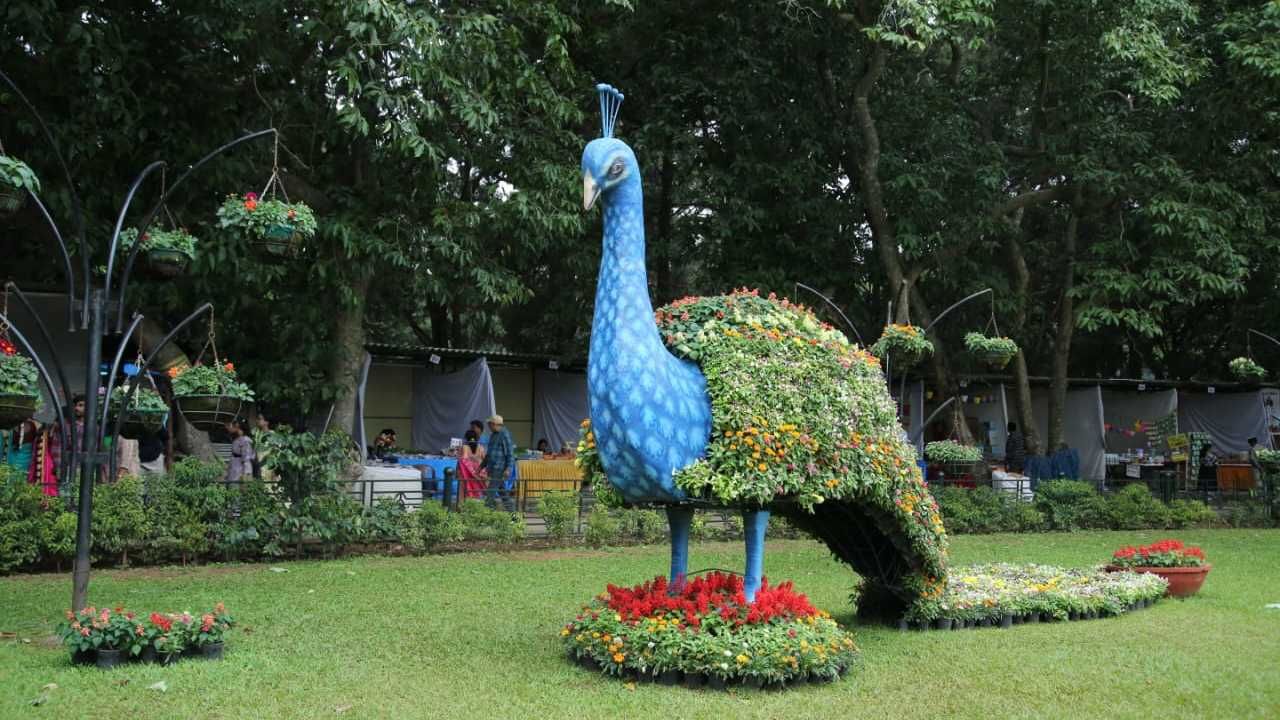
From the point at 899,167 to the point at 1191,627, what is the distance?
39.5 feet

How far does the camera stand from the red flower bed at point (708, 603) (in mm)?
8086

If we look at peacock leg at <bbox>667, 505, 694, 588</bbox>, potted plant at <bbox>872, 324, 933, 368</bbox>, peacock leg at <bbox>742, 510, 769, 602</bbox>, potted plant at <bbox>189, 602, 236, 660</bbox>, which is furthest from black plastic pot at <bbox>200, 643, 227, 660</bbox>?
potted plant at <bbox>872, 324, 933, 368</bbox>

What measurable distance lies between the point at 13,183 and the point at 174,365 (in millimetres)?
9161

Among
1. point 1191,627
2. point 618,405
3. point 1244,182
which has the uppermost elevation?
point 1244,182

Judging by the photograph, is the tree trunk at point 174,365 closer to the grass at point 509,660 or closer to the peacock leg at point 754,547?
the grass at point 509,660

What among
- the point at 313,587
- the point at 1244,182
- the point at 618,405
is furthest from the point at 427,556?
the point at 1244,182

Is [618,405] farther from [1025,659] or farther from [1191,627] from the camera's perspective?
[1191,627]

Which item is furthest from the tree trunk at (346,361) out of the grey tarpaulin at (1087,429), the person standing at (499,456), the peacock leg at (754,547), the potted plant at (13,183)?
the grey tarpaulin at (1087,429)

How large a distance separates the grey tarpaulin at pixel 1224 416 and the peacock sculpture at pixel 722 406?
26.9 metres

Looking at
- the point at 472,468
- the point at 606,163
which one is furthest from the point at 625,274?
the point at 472,468

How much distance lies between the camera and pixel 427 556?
15.0 meters

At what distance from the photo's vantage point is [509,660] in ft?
28.1

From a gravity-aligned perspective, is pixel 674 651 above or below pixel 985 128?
below

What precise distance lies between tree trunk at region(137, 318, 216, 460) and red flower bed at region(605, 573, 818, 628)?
9.90m
